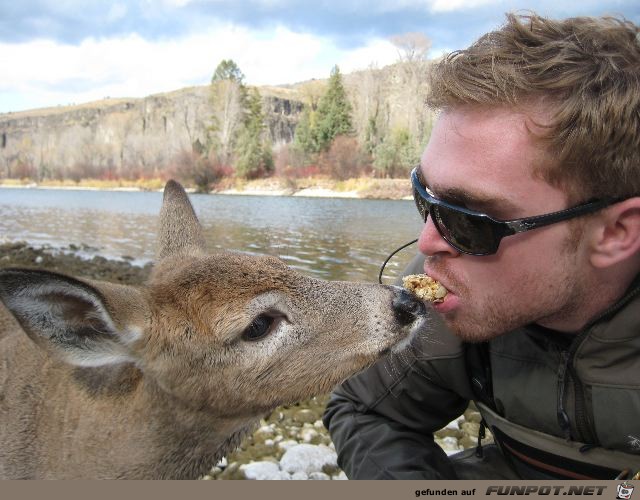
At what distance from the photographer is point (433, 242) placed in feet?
10.7

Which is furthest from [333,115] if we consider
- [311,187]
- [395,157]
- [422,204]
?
[422,204]

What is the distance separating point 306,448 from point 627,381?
11.1ft

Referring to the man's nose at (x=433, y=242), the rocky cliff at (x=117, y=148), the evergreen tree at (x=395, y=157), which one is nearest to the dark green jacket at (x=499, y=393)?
the man's nose at (x=433, y=242)

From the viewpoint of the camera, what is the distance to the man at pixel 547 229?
2.98m

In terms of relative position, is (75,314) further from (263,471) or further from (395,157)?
(395,157)

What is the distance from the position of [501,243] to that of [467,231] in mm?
196

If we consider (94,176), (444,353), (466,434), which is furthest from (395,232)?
(94,176)

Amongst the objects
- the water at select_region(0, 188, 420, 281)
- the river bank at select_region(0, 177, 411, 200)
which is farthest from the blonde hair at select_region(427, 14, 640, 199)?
the river bank at select_region(0, 177, 411, 200)

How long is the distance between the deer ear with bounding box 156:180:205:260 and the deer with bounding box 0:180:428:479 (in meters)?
0.83

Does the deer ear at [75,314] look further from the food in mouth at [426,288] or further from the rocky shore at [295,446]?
the rocky shore at [295,446]

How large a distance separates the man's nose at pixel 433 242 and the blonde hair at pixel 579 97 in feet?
2.19

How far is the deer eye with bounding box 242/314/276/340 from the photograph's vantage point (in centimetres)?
316

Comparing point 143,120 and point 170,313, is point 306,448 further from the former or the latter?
point 143,120

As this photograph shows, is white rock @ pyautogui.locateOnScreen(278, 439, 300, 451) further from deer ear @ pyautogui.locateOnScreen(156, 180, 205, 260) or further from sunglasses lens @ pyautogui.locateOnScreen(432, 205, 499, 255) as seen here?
sunglasses lens @ pyautogui.locateOnScreen(432, 205, 499, 255)
